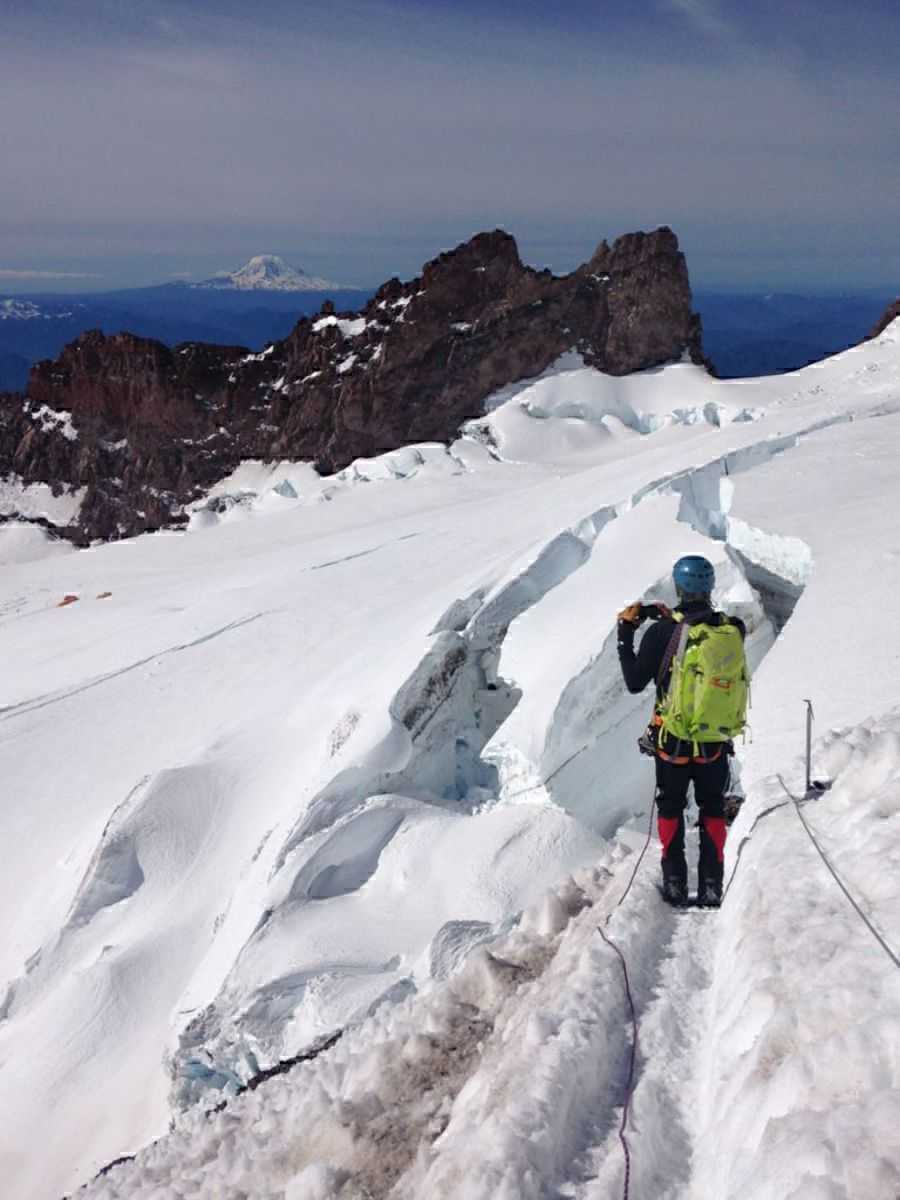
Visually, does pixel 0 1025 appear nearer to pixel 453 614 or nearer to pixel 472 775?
pixel 472 775

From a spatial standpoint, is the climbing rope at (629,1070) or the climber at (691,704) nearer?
the climbing rope at (629,1070)

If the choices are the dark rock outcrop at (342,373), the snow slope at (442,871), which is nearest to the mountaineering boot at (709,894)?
the snow slope at (442,871)

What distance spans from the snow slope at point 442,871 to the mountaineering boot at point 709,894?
251 mm

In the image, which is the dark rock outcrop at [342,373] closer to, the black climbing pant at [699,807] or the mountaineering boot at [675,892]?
the black climbing pant at [699,807]

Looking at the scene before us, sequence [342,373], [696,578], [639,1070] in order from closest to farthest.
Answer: [639,1070] → [696,578] → [342,373]

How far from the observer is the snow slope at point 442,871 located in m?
2.94

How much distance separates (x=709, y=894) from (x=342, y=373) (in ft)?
163

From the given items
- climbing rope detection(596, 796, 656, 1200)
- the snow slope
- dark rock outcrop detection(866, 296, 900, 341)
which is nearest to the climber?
the snow slope

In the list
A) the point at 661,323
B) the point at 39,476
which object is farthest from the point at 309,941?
the point at 39,476

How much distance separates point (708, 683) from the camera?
Result: 14.7 feet

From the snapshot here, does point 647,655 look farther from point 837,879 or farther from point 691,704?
point 837,879

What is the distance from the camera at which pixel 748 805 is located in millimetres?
4770

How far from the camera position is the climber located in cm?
448

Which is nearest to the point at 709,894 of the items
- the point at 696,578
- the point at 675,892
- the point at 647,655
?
the point at 675,892
